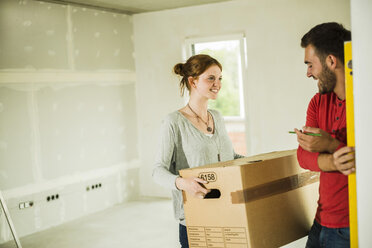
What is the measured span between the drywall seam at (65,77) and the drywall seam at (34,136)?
0.56ft

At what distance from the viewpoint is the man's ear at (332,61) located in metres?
1.28

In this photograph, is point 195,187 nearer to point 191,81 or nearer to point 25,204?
point 191,81

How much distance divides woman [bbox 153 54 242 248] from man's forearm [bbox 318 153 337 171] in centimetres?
57

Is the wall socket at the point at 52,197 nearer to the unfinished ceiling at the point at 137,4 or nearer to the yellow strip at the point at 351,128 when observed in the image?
the unfinished ceiling at the point at 137,4

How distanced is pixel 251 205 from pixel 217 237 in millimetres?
178

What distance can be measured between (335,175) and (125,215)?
4021 mm

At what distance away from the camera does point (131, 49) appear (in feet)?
19.4

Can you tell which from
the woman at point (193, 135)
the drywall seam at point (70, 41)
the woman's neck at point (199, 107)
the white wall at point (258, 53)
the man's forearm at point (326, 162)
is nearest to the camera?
the man's forearm at point (326, 162)

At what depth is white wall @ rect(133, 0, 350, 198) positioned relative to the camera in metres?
4.85

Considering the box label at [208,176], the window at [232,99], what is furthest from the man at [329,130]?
the window at [232,99]

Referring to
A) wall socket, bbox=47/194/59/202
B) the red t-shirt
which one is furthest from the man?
wall socket, bbox=47/194/59/202

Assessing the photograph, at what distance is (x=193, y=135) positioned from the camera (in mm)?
1931

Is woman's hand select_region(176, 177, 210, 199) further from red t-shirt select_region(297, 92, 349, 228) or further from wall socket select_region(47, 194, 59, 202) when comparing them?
wall socket select_region(47, 194, 59, 202)

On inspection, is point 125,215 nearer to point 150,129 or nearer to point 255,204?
point 150,129
